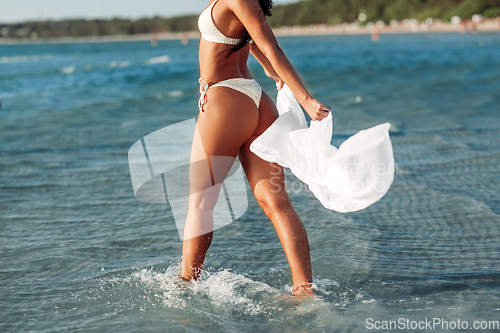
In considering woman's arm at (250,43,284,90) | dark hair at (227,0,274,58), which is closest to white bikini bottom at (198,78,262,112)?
dark hair at (227,0,274,58)

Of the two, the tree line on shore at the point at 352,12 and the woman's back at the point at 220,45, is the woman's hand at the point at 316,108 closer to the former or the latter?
the woman's back at the point at 220,45

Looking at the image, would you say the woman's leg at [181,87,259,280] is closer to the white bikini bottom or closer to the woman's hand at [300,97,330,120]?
the white bikini bottom

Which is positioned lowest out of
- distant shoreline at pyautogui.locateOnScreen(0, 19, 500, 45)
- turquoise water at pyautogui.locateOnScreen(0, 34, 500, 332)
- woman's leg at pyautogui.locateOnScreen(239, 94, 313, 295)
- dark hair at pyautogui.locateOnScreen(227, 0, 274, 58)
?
turquoise water at pyautogui.locateOnScreen(0, 34, 500, 332)

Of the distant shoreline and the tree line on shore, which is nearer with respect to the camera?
the distant shoreline

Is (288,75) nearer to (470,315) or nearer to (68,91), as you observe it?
(470,315)

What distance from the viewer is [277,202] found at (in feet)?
8.65

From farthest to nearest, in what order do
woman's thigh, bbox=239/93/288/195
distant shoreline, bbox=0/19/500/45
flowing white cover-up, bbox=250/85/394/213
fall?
1. distant shoreline, bbox=0/19/500/45
2. woman's thigh, bbox=239/93/288/195
3. flowing white cover-up, bbox=250/85/394/213

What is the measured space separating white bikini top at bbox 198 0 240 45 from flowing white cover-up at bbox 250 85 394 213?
1.57ft

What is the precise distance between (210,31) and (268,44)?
12.3 inches

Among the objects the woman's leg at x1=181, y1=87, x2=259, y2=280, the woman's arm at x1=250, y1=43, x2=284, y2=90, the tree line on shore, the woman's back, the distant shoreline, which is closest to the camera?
the woman's back

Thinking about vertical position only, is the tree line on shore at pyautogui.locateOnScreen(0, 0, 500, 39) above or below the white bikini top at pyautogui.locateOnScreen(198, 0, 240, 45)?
above

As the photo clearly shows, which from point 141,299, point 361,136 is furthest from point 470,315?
point 141,299

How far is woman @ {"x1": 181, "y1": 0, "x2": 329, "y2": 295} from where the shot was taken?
7.78ft

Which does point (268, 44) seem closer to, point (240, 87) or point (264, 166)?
point (240, 87)
